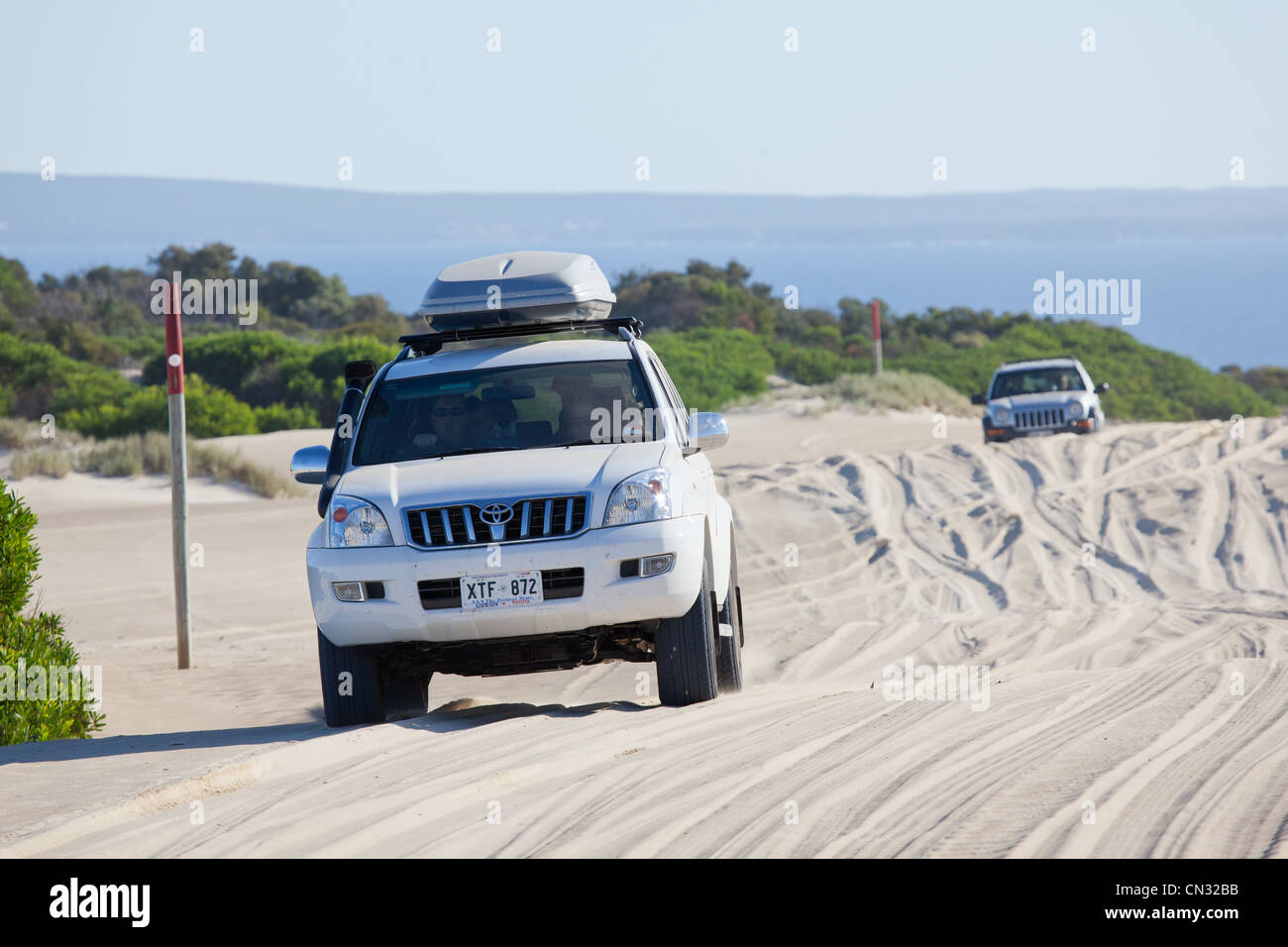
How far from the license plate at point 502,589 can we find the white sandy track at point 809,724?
1.88 feet

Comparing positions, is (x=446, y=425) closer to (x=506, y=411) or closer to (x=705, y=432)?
(x=506, y=411)

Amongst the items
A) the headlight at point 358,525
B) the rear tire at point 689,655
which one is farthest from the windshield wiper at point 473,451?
the rear tire at point 689,655

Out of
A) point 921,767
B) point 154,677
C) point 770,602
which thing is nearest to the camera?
point 921,767

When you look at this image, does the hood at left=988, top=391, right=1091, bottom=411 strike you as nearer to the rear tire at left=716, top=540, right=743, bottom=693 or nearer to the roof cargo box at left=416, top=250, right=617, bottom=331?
the roof cargo box at left=416, top=250, right=617, bottom=331

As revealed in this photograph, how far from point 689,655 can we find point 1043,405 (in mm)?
15222

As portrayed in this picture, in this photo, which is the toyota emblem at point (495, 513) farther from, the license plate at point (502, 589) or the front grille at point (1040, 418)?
the front grille at point (1040, 418)

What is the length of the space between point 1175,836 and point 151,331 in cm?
4378

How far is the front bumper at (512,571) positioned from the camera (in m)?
6.49

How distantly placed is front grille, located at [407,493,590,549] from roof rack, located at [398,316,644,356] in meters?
1.77

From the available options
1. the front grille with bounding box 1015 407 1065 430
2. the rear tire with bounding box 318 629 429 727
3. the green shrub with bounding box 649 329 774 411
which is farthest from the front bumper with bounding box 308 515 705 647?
the green shrub with bounding box 649 329 774 411
